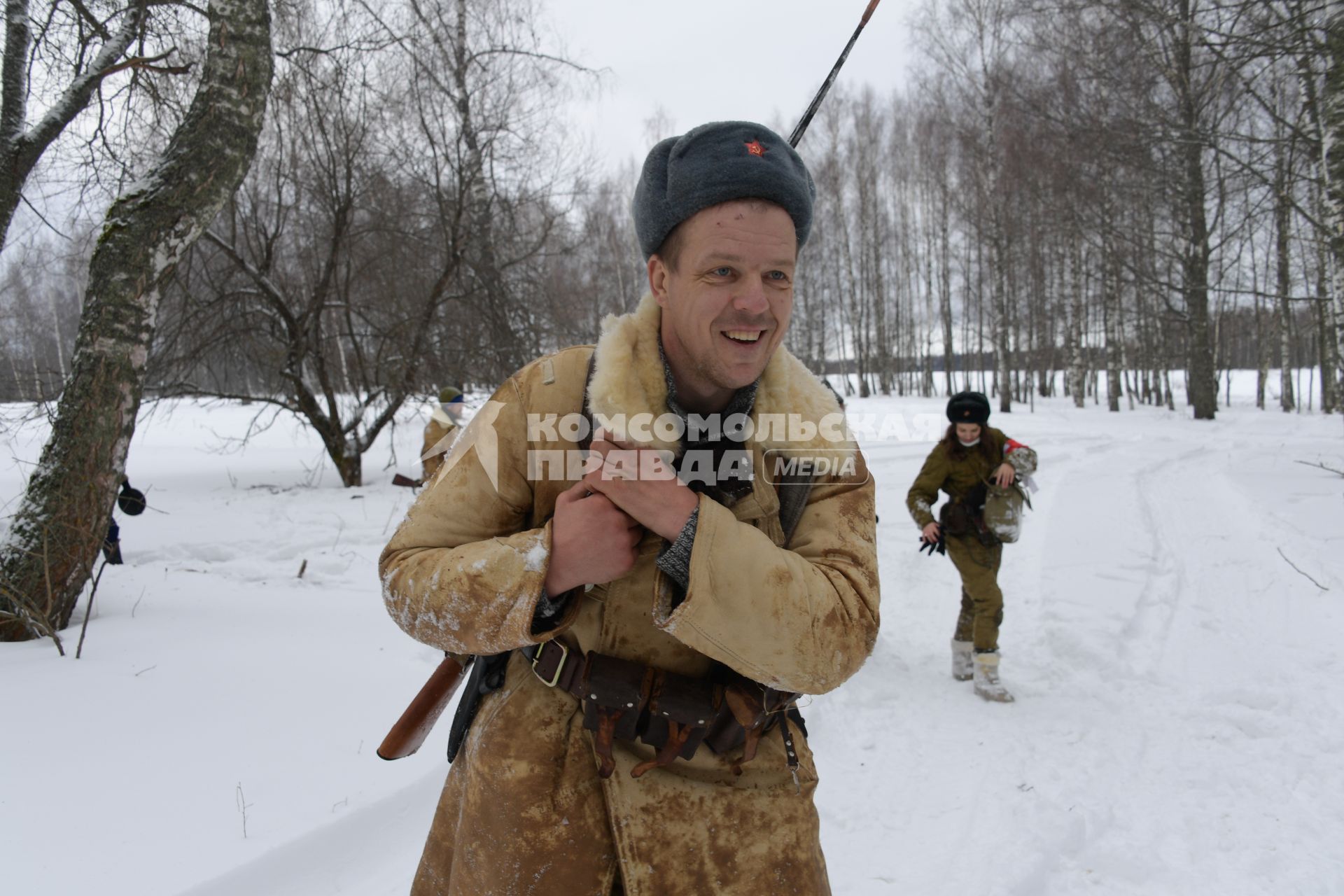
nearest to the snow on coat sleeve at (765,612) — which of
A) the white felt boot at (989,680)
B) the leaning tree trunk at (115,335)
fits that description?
the white felt boot at (989,680)

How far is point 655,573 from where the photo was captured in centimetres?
108

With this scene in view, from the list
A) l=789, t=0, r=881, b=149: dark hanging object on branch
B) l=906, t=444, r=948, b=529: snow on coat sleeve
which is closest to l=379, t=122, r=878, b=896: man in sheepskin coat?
l=789, t=0, r=881, b=149: dark hanging object on branch

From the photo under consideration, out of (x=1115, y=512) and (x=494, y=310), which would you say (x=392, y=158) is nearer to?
(x=494, y=310)

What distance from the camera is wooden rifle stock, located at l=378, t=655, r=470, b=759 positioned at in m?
1.46

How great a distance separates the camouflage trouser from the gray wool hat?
3606 millimetres

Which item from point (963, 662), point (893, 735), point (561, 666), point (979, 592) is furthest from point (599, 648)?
point (963, 662)

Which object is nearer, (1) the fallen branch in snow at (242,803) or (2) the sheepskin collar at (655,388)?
(2) the sheepskin collar at (655,388)

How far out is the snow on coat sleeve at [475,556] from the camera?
1004 mm

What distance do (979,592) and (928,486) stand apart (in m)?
0.70

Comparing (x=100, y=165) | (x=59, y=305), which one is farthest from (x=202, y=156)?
(x=59, y=305)

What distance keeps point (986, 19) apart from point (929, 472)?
20628mm

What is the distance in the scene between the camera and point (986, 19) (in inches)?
772

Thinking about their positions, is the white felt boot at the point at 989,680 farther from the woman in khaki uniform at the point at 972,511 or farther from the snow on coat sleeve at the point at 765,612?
the snow on coat sleeve at the point at 765,612

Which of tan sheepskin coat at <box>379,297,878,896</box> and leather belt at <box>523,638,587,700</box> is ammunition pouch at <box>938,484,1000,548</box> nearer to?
tan sheepskin coat at <box>379,297,878,896</box>
